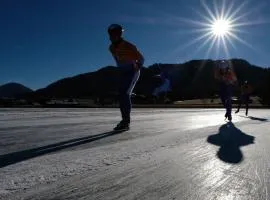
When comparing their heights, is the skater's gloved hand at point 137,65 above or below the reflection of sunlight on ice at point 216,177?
above

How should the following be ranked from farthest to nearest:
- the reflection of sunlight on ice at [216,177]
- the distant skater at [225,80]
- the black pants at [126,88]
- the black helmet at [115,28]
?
the distant skater at [225,80]
the black pants at [126,88]
the black helmet at [115,28]
the reflection of sunlight on ice at [216,177]

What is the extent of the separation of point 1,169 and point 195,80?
6564 inches

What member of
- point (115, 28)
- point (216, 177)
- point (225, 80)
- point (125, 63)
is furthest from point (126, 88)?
point (225, 80)

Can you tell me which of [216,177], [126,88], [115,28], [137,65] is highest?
[115,28]

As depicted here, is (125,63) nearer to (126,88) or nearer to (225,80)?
(126,88)

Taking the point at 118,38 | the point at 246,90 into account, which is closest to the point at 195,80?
the point at 246,90

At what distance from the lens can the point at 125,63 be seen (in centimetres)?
600

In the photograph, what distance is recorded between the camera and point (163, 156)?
2.96 m

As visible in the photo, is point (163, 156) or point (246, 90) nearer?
point (163, 156)

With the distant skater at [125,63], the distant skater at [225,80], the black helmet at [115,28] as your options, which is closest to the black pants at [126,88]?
the distant skater at [125,63]

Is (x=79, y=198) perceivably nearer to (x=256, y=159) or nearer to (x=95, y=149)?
(x=95, y=149)

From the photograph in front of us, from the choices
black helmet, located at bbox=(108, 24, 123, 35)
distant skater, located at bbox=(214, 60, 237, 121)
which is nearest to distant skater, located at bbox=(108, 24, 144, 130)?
black helmet, located at bbox=(108, 24, 123, 35)

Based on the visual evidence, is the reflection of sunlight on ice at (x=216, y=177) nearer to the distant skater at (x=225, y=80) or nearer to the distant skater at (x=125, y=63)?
the distant skater at (x=125, y=63)

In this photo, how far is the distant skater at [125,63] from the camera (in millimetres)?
5926
